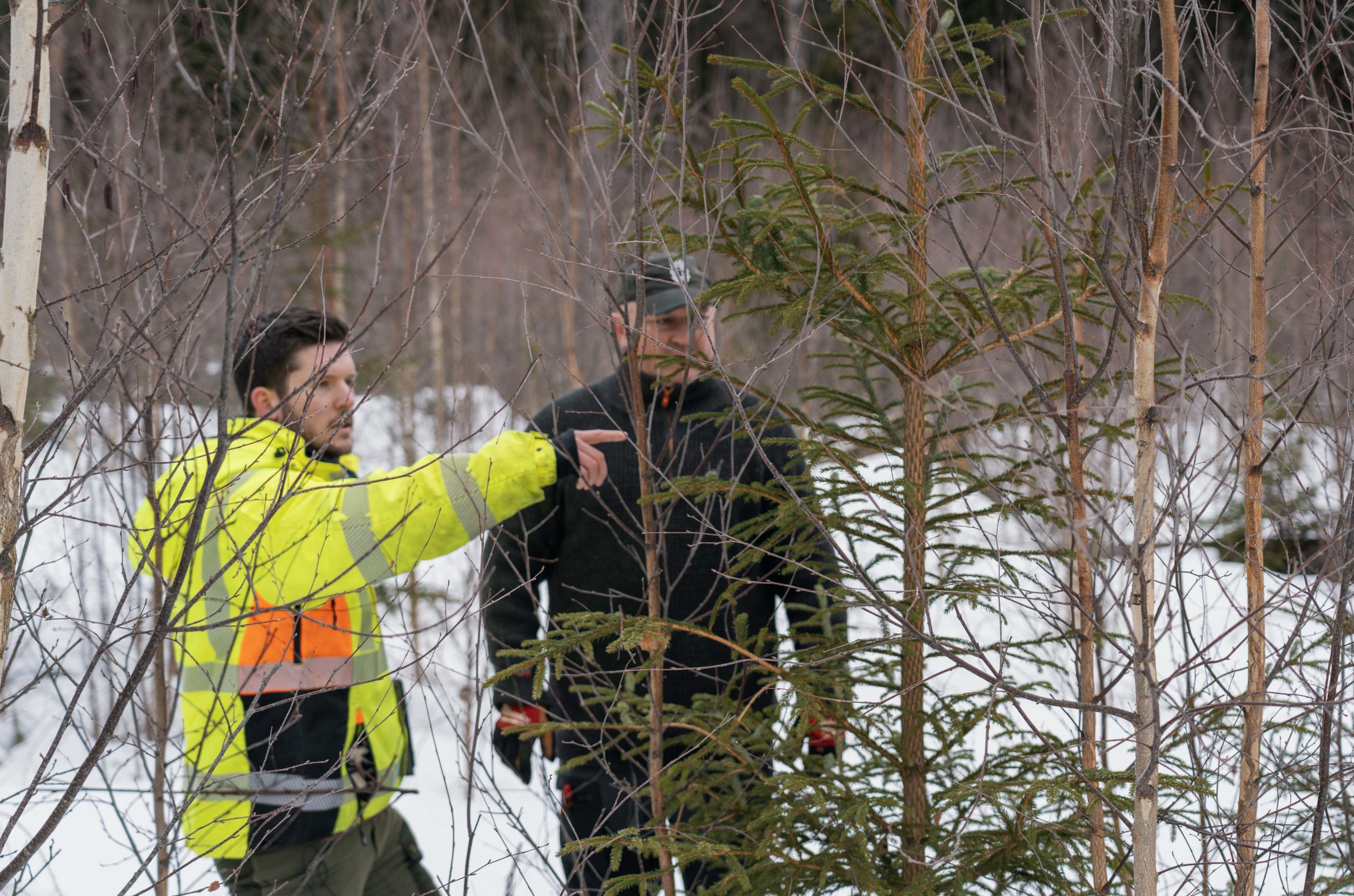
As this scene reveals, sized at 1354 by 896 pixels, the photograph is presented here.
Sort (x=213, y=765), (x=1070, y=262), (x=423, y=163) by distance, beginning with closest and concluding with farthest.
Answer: (x=213, y=765) < (x=1070, y=262) < (x=423, y=163)

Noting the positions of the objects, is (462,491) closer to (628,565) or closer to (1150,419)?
(628,565)

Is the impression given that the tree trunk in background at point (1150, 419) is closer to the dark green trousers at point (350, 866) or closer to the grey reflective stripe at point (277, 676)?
the dark green trousers at point (350, 866)

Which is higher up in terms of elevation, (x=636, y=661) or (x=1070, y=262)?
(x=1070, y=262)

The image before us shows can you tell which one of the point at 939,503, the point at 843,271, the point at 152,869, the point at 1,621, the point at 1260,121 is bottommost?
the point at 152,869

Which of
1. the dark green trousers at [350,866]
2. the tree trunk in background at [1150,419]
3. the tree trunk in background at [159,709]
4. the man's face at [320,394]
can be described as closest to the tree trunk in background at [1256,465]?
the tree trunk in background at [1150,419]

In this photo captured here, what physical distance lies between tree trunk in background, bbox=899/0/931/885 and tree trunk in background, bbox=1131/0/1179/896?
2.01 feet

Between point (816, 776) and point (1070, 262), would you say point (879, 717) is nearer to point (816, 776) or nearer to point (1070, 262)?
point (816, 776)

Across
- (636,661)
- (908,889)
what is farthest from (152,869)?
(908,889)

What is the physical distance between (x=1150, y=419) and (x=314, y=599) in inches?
68.0

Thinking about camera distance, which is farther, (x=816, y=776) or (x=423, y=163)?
(x=423, y=163)

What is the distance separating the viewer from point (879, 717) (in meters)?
2.58

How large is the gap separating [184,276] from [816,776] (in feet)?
5.71

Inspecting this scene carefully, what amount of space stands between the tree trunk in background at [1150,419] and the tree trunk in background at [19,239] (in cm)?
165

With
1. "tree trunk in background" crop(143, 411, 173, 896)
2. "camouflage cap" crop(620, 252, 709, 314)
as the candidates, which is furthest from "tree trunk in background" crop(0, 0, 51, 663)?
"camouflage cap" crop(620, 252, 709, 314)
